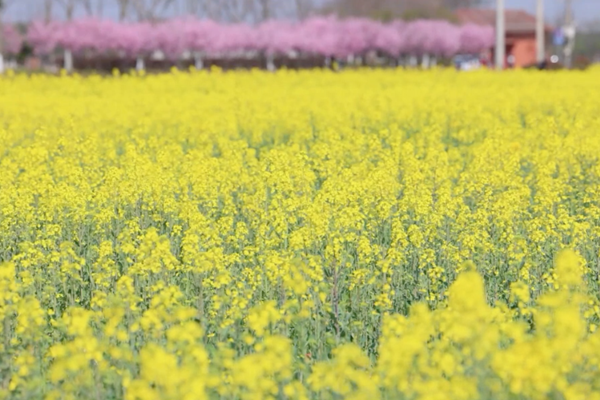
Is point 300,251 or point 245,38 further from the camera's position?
point 245,38

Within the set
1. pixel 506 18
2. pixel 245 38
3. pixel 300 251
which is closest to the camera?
pixel 300 251

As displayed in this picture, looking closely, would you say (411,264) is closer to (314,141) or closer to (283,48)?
(314,141)

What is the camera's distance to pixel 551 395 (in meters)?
4.56

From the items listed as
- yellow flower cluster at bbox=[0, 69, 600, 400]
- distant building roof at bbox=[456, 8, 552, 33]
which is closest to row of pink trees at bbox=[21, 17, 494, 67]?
distant building roof at bbox=[456, 8, 552, 33]

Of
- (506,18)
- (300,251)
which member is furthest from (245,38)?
(300,251)

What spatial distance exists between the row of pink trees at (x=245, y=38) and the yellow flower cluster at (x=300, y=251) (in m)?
36.4

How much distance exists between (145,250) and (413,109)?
446 inches

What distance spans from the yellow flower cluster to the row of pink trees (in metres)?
36.4

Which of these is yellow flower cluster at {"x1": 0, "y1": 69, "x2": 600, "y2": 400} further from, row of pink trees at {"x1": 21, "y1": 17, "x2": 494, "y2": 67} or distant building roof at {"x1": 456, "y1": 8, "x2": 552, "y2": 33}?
distant building roof at {"x1": 456, "y1": 8, "x2": 552, "y2": 33}

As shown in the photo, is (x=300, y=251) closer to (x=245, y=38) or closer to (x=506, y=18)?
(x=245, y=38)

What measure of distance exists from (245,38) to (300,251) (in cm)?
4984

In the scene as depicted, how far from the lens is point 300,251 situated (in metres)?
7.86

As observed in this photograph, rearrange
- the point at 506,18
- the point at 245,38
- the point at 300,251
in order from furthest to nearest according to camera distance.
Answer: the point at 506,18
the point at 245,38
the point at 300,251

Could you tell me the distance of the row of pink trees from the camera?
5456 cm
